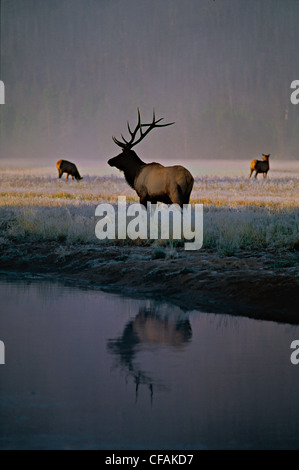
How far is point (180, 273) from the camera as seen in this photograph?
13484 millimetres

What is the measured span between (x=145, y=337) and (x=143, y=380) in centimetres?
191

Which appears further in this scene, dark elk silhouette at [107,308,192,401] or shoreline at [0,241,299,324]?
shoreline at [0,241,299,324]

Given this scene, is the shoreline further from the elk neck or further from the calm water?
the elk neck

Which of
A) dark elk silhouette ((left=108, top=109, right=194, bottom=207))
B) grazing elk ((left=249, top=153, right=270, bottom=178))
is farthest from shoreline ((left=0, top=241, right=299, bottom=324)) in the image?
grazing elk ((left=249, top=153, right=270, bottom=178))

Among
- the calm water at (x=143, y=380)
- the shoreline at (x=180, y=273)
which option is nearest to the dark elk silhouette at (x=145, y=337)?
the calm water at (x=143, y=380)

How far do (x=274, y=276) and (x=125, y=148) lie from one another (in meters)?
10.4

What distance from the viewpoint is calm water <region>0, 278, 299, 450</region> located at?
20.2 feet

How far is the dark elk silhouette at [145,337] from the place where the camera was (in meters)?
7.89

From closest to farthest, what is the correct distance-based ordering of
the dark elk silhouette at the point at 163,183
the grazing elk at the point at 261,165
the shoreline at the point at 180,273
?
the shoreline at the point at 180,273 < the dark elk silhouette at the point at 163,183 < the grazing elk at the point at 261,165

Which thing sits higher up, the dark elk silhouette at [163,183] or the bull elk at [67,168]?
the bull elk at [67,168]

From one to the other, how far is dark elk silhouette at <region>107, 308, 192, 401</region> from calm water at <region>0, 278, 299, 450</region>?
0.5 inches

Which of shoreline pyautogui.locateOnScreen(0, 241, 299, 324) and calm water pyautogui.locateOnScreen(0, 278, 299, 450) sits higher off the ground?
shoreline pyautogui.locateOnScreen(0, 241, 299, 324)

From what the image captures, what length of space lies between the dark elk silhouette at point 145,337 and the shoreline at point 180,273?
908mm

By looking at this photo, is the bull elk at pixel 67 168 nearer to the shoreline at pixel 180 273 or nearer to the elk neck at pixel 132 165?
the elk neck at pixel 132 165
